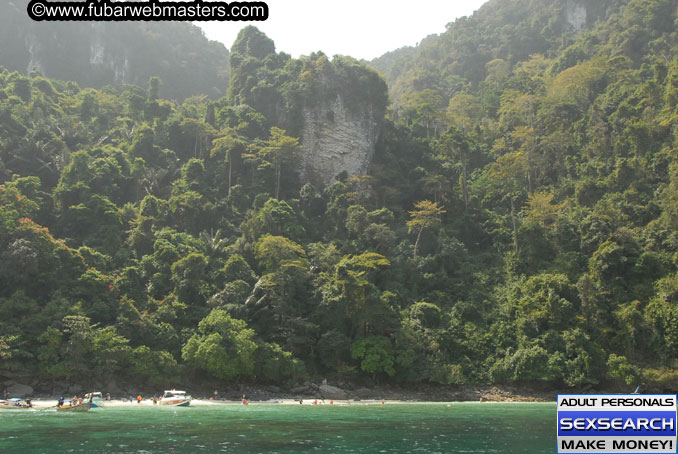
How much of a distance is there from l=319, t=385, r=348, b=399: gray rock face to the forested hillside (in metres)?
57.8

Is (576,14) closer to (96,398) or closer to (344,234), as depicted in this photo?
(344,234)

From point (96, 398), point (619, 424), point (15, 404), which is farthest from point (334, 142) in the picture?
point (619, 424)

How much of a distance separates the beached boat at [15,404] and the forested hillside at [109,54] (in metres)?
53.6

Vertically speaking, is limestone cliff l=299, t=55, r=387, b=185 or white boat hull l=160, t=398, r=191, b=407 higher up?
limestone cliff l=299, t=55, r=387, b=185

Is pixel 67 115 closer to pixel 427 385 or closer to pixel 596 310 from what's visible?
pixel 427 385

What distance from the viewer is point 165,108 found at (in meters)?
55.0

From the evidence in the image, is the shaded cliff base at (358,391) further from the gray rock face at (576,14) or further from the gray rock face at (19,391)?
the gray rock face at (576,14)

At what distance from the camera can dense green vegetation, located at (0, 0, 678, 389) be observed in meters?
31.3

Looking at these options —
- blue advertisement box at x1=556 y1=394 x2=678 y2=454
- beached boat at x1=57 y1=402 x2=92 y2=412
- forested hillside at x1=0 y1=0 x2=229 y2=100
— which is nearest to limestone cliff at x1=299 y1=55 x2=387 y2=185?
beached boat at x1=57 y1=402 x2=92 y2=412

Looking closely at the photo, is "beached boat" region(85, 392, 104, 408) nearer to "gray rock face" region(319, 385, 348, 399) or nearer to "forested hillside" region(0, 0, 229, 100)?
"gray rock face" region(319, 385, 348, 399)

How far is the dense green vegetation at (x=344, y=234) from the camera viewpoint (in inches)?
1234

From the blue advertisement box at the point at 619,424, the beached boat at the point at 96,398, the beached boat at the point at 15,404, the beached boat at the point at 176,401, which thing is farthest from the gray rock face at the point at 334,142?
the blue advertisement box at the point at 619,424

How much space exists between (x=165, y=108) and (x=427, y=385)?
38329 mm


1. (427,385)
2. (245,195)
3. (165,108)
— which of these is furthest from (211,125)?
(427,385)
